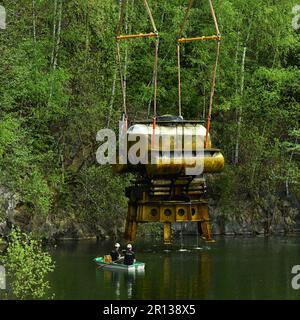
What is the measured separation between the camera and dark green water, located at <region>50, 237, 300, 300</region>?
93.6 feet

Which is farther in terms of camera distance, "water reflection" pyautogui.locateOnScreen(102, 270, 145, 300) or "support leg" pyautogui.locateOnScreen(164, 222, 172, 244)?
"water reflection" pyautogui.locateOnScreen(102, 270, 145, 300)

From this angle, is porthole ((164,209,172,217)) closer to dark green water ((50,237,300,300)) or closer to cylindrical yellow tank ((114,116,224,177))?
cylindrical yellow tank ((114,116,224,177))

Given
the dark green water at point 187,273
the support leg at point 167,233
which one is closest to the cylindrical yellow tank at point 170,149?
the support leg at point 167,233

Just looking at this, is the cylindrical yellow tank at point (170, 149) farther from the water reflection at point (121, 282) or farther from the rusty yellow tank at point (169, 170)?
the water reflection at point (121, 282)

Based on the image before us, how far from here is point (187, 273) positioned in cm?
3278

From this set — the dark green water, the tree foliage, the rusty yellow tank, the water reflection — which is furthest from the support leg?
the tree foliage

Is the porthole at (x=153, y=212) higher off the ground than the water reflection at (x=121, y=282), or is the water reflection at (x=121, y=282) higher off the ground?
the porthole at (x=153, y=212)

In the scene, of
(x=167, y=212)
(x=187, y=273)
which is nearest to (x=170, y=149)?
(x=167, y=212)

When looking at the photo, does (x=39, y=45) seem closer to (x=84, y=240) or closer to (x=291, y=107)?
(x=84, y=240)

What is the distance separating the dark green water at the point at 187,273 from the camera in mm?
28531

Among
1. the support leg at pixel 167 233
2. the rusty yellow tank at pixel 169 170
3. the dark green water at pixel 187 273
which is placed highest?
the rusty yellow tank at pixel 169 170

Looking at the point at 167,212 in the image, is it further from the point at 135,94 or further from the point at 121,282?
the point at 135,94

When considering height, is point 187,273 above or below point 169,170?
below

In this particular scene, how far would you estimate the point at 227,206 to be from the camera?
4644 centimetres
